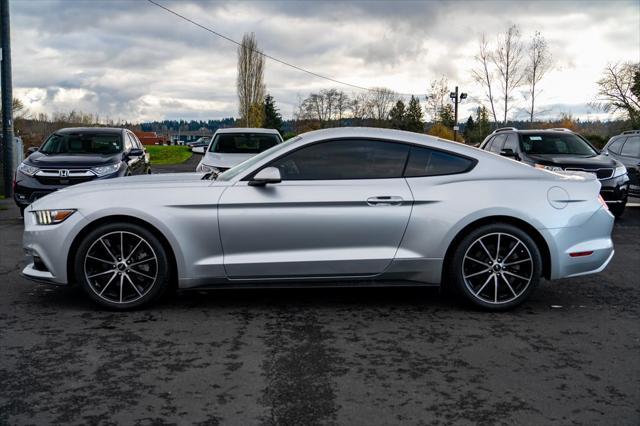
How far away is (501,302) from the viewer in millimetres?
5410

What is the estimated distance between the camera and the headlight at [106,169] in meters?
11.3

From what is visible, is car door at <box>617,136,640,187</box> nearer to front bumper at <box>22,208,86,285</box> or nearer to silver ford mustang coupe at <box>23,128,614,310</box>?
silver ford mustang coupe at <box>23,128,614,310</box>

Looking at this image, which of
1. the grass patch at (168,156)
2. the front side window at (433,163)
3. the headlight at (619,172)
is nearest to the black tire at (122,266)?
the front side window at (433,163)

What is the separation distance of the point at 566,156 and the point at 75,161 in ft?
29.4

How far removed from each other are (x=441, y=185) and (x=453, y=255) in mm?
567

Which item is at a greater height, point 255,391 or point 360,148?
point 360,148

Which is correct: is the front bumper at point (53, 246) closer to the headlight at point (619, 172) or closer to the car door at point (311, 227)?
the car door at point (311, 227)

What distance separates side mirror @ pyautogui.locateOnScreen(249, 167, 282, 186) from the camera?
5.16m

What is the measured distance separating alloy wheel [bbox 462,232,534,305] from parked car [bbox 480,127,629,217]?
6.77 metres

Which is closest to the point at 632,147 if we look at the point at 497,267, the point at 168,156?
the point at 497,267

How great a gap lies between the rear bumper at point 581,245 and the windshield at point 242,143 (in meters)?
8.86

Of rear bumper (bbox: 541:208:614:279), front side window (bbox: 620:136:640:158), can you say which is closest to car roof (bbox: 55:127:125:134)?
rear bumper (bbox: 541:208:614:279)

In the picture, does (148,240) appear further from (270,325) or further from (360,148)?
(360,148)

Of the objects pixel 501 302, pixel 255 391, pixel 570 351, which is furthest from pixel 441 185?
pixel 255 391
